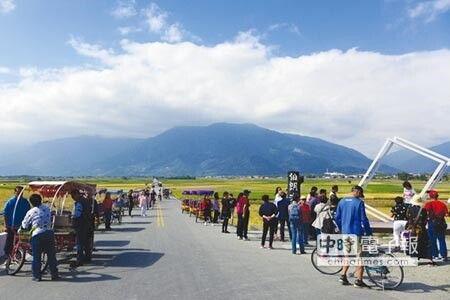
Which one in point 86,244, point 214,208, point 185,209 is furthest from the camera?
point 185,209

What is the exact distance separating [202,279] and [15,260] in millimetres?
4813

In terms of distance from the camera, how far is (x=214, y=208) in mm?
28359

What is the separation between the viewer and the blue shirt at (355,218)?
31.9 feet

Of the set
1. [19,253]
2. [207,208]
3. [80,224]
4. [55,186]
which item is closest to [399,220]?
[80,224]

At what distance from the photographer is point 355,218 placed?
9766 millimetres

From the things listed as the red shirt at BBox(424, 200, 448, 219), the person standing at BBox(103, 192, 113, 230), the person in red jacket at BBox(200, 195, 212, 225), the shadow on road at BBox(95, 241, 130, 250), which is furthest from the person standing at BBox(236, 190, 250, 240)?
the person in red jacket at BBox(200, 195, 212, 225)

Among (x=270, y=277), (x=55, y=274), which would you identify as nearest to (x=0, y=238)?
(x=55, y=274)

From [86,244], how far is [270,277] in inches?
207

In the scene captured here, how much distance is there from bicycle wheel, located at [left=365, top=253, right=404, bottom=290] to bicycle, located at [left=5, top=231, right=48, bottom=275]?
7441 mm

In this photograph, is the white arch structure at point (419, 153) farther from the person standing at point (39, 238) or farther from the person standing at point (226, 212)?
the person standing at point (39, 238)

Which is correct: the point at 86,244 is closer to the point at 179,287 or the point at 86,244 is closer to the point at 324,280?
the point at 179,287

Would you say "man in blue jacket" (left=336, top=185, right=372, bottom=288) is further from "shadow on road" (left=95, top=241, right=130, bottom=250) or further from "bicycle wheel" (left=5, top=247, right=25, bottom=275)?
"shadow on road" (left=95, top=241, right=130, bottom=250)

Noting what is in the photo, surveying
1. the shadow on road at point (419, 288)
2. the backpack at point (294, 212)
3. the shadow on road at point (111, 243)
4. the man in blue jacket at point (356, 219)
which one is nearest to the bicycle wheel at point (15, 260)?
the shadow on road at point (111, 243)

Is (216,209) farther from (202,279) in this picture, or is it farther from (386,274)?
(386,274)
